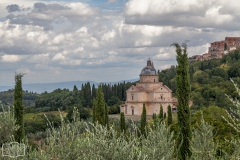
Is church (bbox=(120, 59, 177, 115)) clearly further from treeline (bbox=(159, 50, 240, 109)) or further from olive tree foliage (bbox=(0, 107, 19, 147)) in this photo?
olive tree foliage (bbox=(0, 107, 19, 147))

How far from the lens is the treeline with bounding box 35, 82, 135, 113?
62.3m

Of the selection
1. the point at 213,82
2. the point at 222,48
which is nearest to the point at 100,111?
the point at 213,82

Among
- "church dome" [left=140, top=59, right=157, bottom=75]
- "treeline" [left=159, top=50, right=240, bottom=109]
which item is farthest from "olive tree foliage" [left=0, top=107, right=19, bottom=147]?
"church dome" [left=140, top=59, right=157, bottom=75]

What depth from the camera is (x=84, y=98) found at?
208ft

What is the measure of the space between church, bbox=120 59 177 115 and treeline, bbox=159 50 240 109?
4242 millimetres

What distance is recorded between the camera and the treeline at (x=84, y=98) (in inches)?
2454

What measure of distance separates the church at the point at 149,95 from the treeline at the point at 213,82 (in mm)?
4242

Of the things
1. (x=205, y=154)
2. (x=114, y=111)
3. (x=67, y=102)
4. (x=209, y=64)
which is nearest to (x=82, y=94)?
(x=67, y=102)

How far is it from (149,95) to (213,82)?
17.6 m

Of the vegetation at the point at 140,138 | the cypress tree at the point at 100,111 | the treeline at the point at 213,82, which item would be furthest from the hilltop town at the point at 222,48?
the cypress tree at the point at 100,111

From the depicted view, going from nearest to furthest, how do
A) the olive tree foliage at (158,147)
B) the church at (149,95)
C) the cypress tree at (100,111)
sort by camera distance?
the olive tree foliage at (158,147) → the cypress tree at (100,111) → the church at (149,95)

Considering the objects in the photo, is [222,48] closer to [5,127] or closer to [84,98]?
[84,98]

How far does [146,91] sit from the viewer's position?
4969 cm

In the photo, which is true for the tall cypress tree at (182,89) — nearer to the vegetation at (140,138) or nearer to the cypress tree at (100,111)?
the vegetation at (140,138)
